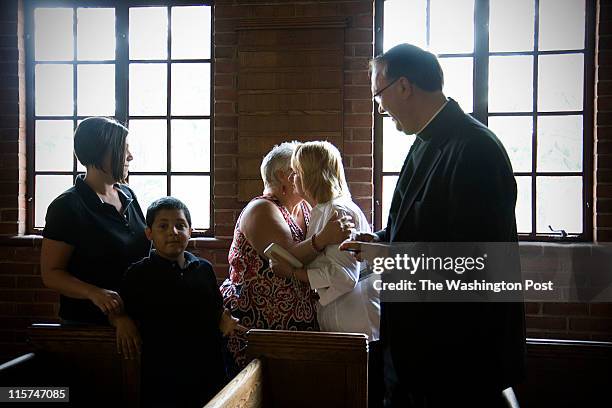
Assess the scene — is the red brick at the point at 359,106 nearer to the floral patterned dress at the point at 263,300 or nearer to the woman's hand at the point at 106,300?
the floral patterned dress at the point at 263,300

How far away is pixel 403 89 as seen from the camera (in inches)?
66.7

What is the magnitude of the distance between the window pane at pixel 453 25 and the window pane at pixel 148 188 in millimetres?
2039

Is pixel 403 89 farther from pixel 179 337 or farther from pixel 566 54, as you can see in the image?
pixel 566 54

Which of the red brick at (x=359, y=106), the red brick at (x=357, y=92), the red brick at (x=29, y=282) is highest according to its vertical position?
the red brick at (x=357, y=92)

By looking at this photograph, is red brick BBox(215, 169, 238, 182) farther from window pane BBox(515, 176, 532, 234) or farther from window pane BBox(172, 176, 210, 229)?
window pane BBox(515, 176, 532, 234)

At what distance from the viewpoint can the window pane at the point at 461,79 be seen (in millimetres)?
3586

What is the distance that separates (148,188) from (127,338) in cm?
217

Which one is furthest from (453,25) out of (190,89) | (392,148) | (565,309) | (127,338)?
(127,338)

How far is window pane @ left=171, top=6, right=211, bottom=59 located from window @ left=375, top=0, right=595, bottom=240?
1157 mm

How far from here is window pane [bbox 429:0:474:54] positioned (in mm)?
3564

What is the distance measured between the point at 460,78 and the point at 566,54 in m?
0.65

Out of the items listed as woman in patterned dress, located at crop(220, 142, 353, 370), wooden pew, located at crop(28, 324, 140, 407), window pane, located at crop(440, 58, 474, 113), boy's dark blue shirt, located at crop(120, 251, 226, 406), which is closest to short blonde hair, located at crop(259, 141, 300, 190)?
woman in patterned dress, located at crop(220, 142, 353, 370)

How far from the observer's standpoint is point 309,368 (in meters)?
1.60

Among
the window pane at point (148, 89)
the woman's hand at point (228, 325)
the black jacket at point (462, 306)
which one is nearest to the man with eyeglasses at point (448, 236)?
the black jacket at point (462, 306)
